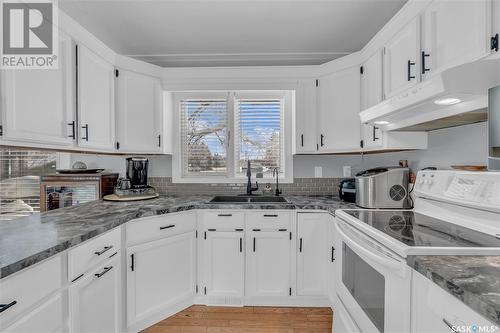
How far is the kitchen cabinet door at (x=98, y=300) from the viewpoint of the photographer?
114cm

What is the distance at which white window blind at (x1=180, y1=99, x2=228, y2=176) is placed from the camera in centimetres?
274

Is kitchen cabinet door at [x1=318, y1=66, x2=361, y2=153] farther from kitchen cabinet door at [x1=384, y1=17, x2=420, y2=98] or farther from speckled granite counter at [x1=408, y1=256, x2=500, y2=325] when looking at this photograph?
speckled granite counter at [x1=408, y1=256, x2=500, y2=325]

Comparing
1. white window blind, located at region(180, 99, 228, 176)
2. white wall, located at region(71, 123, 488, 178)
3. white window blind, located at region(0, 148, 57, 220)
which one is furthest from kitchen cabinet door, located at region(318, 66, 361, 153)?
white window blind, located at region(0, 148, 57, 220)

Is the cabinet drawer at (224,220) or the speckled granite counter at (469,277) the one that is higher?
the speckled granite counter at (469,277)

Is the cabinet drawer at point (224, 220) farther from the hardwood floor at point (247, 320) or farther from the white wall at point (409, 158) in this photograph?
the white wall at point (409, 158)

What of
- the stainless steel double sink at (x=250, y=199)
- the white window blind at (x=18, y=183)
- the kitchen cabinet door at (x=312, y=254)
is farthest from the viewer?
the stainless steel double sink at (x=250, y=199)

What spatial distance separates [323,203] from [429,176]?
32.6 inches

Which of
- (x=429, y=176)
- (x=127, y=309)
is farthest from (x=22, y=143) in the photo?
(x=429, y=176)

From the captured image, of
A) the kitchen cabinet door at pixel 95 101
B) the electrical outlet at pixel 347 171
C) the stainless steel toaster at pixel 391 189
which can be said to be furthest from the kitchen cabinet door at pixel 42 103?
the electrical outlet at pixel 347 171

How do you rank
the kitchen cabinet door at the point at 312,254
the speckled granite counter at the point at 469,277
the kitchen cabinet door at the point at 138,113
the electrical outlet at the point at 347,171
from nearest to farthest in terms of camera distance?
the speckled granite counter at the point at 469,277
the kitchen cabinet door at the point at 312,254
the kitchen cabinet door at the point at 138,113
the electrical outlet at the point at 347,171

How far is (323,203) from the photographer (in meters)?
2.09

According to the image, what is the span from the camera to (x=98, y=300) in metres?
1.33

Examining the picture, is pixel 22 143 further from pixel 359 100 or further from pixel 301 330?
pixel 359 100

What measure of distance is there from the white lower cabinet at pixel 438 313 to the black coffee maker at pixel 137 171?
88.8 inches
